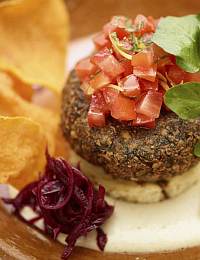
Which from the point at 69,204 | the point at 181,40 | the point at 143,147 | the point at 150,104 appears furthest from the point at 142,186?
the point at 181,40

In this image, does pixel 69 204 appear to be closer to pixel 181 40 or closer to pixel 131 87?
pixel 131 87

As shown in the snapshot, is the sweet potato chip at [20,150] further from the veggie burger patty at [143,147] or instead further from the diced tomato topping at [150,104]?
the diced tomato topping at [150,104]

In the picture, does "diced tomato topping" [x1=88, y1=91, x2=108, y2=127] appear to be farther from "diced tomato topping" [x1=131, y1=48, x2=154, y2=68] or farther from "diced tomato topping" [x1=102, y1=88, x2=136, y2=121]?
"diced tomato topping" [x1=131, y1=48, x2=154, y2=68]

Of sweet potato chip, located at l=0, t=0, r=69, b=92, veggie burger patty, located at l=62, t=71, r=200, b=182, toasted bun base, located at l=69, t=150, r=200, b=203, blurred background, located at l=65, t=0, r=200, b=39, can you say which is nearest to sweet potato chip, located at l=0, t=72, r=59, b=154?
sweet potato chip, located at l=0, t=0, r=69, b=92

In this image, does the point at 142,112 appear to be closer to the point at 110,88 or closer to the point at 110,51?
the point at 110,88

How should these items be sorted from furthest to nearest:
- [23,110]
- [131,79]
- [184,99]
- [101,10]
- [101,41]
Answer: [101,10] < [23,110] < [101,41] < [131,79] < [184,99]

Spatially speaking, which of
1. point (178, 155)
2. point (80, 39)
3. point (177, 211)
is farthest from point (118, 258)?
point (80, 39)
